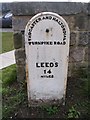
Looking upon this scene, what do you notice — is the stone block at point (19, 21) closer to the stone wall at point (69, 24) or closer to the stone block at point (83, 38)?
the stone wall at point (69, 24)

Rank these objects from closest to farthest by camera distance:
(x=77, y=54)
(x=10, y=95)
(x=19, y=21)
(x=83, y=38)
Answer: (x=10, y=95) → (x=19, y=21) → (x=83, y=38) → (x=77, y=54)

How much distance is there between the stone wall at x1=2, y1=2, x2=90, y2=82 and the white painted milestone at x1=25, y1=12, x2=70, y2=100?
0.81m

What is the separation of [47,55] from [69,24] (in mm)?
977

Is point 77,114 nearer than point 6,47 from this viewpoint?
Yes

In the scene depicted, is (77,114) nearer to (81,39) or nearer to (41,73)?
(41,73)

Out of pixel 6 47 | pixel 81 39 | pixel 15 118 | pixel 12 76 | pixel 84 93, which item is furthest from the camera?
pixel 6 47

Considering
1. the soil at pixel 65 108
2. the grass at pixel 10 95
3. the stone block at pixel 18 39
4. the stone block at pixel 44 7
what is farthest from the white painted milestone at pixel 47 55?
the stone block at pixel 18 39

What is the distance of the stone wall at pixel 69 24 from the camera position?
4254mm

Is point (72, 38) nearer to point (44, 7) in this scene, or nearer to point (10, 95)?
point (44, 7)

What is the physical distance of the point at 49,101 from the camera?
384 centimetres

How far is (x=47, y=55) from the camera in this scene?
3605mm

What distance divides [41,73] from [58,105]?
1.72 feet

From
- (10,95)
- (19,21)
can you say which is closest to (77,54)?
(19,21)

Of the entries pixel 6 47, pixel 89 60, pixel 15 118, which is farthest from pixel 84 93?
pixel 6 47
